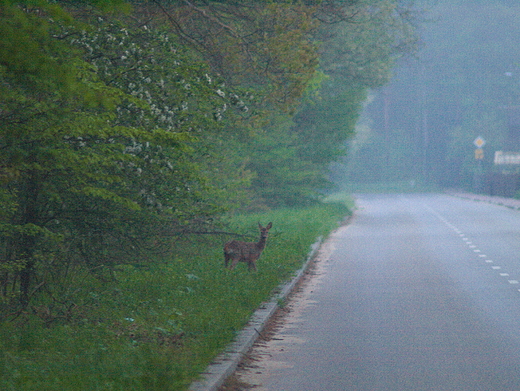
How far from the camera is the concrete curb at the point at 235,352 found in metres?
8.11

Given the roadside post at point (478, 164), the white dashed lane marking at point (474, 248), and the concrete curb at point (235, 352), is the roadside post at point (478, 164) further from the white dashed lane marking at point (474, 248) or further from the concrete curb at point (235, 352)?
the concrete curb at point (235, 352)

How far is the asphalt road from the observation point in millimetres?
9047

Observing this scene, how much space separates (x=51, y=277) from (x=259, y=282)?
3.88 metres

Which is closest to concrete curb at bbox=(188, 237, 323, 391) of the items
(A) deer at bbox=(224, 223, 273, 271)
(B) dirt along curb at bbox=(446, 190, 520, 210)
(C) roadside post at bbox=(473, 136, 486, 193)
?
(A) deer at bbox=(224, 223, 273, 271)

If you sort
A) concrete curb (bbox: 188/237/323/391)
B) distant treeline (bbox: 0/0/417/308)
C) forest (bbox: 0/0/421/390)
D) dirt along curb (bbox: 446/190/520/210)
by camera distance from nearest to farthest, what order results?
distant treeline (bbox: 0/0/417/308), forest (bbox: 0/0/421/390), concrete curb (bbox: 188/237/323/391), dirt along curb (bbox: 446/190/520/210)

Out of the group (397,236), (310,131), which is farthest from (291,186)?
(397,236)

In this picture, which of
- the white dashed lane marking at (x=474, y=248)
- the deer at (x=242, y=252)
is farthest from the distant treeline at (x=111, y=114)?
the white dashed lane marking at (x=474, y=248)

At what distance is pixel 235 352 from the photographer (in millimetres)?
9672

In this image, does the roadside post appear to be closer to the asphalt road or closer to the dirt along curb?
the dirt along curb

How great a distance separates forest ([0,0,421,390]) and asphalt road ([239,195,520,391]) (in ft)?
2.77

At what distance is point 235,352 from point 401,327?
10.8ft

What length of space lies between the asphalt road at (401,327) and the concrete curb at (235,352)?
0.60ft

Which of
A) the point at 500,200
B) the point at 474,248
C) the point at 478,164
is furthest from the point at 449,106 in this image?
the point at 474,248

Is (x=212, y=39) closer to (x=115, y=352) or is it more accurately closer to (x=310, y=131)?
(x=115, y=352)
